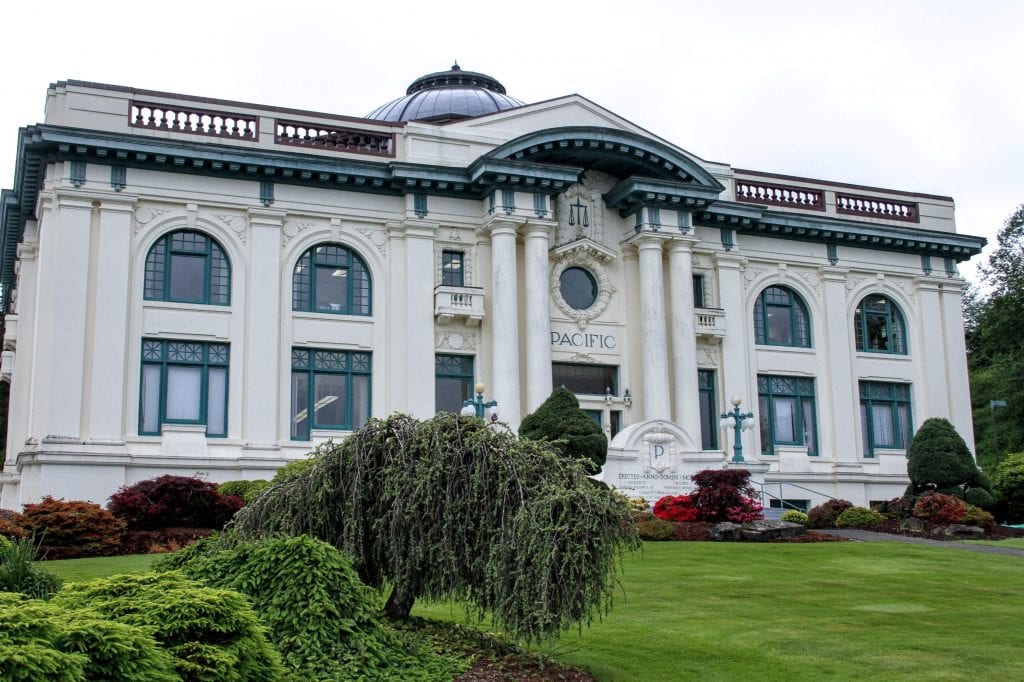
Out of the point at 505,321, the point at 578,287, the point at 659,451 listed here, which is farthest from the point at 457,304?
the point at 659,451

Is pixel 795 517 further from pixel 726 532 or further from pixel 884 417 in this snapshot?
pixel 884 417

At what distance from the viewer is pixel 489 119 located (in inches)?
1405

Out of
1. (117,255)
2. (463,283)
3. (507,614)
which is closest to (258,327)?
(117,255)

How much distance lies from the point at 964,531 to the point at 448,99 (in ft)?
90.3

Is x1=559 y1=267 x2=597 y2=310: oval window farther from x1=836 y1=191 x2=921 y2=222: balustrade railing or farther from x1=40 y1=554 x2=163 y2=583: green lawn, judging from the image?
x1=40 y1=554 x2=163 y2=583: green lawn

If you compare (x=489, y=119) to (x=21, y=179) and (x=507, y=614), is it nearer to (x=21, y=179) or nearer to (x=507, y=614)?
(x=21, y=179)

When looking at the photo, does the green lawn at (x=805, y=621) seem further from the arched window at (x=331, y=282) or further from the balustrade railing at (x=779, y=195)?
the balustrade railing at (x=779, y=195)

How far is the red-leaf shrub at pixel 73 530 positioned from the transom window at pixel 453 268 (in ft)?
48.8

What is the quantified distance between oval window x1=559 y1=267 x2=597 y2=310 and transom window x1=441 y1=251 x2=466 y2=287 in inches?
131

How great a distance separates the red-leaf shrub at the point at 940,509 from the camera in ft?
96.0

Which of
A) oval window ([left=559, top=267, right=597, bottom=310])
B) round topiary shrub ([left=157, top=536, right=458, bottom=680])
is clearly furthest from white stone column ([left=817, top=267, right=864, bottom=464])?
round topiary shrub ([left=157, top=536, right=458, bottom=680])

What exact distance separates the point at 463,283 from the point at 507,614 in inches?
957

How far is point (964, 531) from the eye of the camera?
27891mm

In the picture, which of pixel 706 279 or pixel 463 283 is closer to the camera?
pixel 463 283
